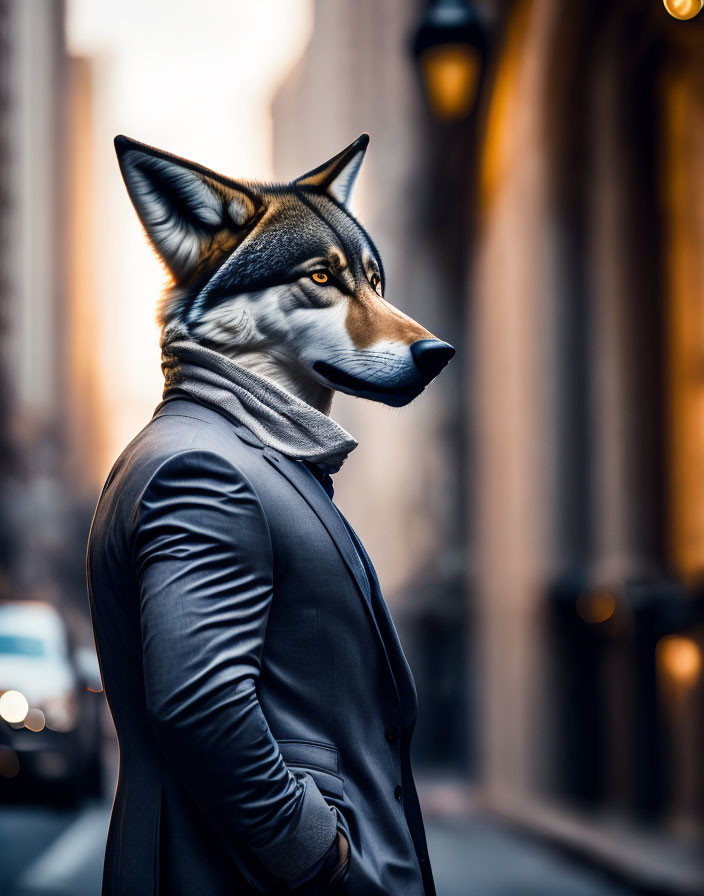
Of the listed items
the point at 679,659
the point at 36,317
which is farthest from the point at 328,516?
the point at 36,317

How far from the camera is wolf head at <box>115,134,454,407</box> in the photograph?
85.4 inches

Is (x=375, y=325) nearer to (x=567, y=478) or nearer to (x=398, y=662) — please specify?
(x=398, y=662)

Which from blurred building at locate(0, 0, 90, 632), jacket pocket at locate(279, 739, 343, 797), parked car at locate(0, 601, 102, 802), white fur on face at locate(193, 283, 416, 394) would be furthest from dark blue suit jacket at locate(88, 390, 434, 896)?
blurred building at locate(0, 0, 90, 632)

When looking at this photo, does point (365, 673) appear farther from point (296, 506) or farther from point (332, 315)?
point (332, 315)

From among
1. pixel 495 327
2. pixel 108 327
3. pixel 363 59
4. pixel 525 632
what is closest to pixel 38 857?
pixel 525 632

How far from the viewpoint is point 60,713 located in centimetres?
1116

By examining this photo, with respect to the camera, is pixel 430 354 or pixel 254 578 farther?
pixel 430 354

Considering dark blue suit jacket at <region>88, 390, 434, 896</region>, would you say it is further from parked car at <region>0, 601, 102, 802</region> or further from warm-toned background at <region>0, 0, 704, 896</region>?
parked car at <region>0, 601, 102, 802</region>

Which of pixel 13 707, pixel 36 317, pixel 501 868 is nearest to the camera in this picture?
pixel 501 868

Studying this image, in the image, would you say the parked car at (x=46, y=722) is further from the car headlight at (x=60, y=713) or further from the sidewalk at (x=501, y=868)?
the sidewalk at (x=501, y=868)

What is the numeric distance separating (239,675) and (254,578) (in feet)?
0.54

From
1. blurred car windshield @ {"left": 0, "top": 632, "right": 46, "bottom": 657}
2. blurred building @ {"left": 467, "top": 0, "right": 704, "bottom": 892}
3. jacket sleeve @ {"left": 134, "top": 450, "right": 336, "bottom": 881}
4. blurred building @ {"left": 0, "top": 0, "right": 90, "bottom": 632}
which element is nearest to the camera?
jacket sleeve @ {"left": 134, "top": 450, "right": 336, "bottom": 881}

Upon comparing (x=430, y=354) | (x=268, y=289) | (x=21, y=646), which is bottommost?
(x=21, y=646)

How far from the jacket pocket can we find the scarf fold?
493mm
